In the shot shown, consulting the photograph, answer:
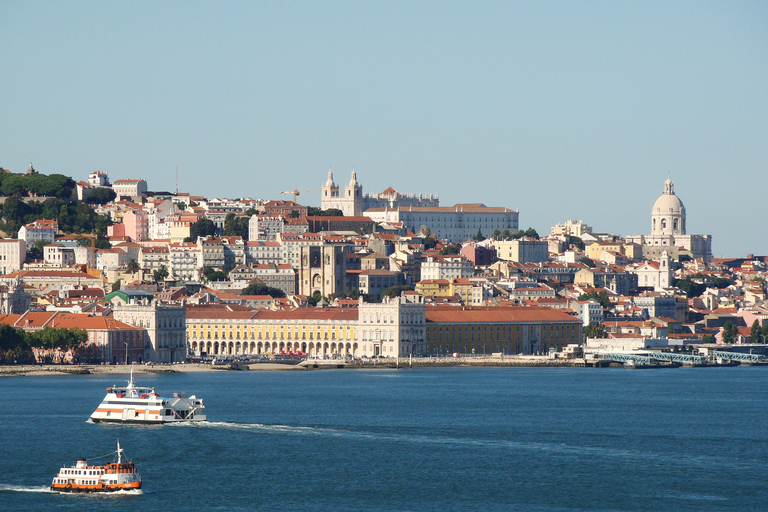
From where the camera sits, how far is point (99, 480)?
90.6 ft

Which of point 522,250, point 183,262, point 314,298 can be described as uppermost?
point 522,250

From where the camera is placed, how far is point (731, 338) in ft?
270

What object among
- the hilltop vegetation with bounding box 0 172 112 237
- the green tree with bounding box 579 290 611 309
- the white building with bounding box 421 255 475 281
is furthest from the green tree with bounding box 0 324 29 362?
the hilltop vegetation with bounding box 0 172 112 237

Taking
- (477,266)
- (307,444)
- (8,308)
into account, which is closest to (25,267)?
(8,308)

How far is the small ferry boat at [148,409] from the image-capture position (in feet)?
123

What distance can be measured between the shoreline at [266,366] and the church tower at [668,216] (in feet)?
213

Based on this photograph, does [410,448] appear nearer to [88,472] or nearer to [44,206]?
[88,472]

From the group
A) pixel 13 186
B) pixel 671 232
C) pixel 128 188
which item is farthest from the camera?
pixel 671 232

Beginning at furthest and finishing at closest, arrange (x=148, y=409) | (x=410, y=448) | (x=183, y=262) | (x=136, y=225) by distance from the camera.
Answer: (x=136, y=225), (x=183, y=262), (x=148, y=409), (x=410, y=448)

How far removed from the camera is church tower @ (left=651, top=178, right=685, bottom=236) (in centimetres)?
13215

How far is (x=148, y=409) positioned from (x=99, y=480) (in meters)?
9.96

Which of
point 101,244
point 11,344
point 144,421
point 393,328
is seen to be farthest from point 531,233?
point 144,421

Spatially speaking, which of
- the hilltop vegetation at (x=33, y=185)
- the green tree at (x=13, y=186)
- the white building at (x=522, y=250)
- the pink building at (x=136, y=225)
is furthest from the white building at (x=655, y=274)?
the green tree at (x=13, y=186)

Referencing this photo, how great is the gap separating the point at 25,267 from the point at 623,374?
4088 cm
